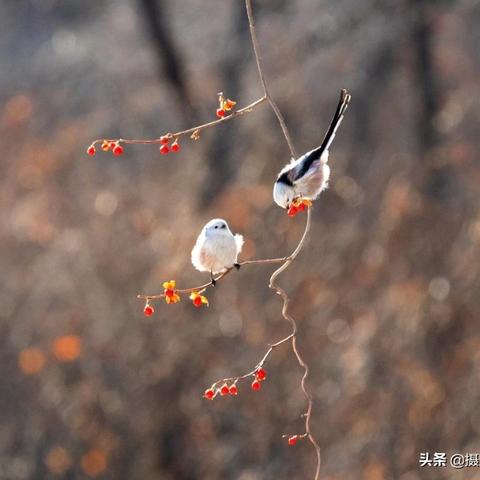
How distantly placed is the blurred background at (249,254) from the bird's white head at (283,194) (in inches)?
156

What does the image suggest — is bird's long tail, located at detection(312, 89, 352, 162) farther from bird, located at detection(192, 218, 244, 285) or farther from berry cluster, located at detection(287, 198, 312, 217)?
bird, located at detection(192, 218, 244, 285)

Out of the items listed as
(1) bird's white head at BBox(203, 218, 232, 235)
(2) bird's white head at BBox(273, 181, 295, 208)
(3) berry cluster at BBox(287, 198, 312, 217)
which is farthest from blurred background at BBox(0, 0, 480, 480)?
(3) berry cluster at BBox(287, 198, 312, 217)

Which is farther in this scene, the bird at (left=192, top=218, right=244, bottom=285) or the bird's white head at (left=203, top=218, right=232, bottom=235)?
the bird's white head at (left=203, top=218, right=232, bottom=235)

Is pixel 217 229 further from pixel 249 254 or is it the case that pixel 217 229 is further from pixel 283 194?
pixel 249 254

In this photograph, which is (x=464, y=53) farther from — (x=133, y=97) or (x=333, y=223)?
(x=133, y=97)

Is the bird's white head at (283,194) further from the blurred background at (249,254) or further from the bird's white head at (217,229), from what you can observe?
the blurred background at (249,254)

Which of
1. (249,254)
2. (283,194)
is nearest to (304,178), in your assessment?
(283,194)

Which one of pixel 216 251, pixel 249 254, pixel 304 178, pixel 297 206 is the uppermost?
pixel 249 254

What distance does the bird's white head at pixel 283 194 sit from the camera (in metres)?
3.77

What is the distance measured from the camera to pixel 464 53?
1008cm

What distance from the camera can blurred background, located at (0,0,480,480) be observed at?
26.2ft

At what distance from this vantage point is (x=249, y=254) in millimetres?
9227

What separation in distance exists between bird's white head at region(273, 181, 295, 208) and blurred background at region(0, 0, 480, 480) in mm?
3966

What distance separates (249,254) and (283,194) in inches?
212
